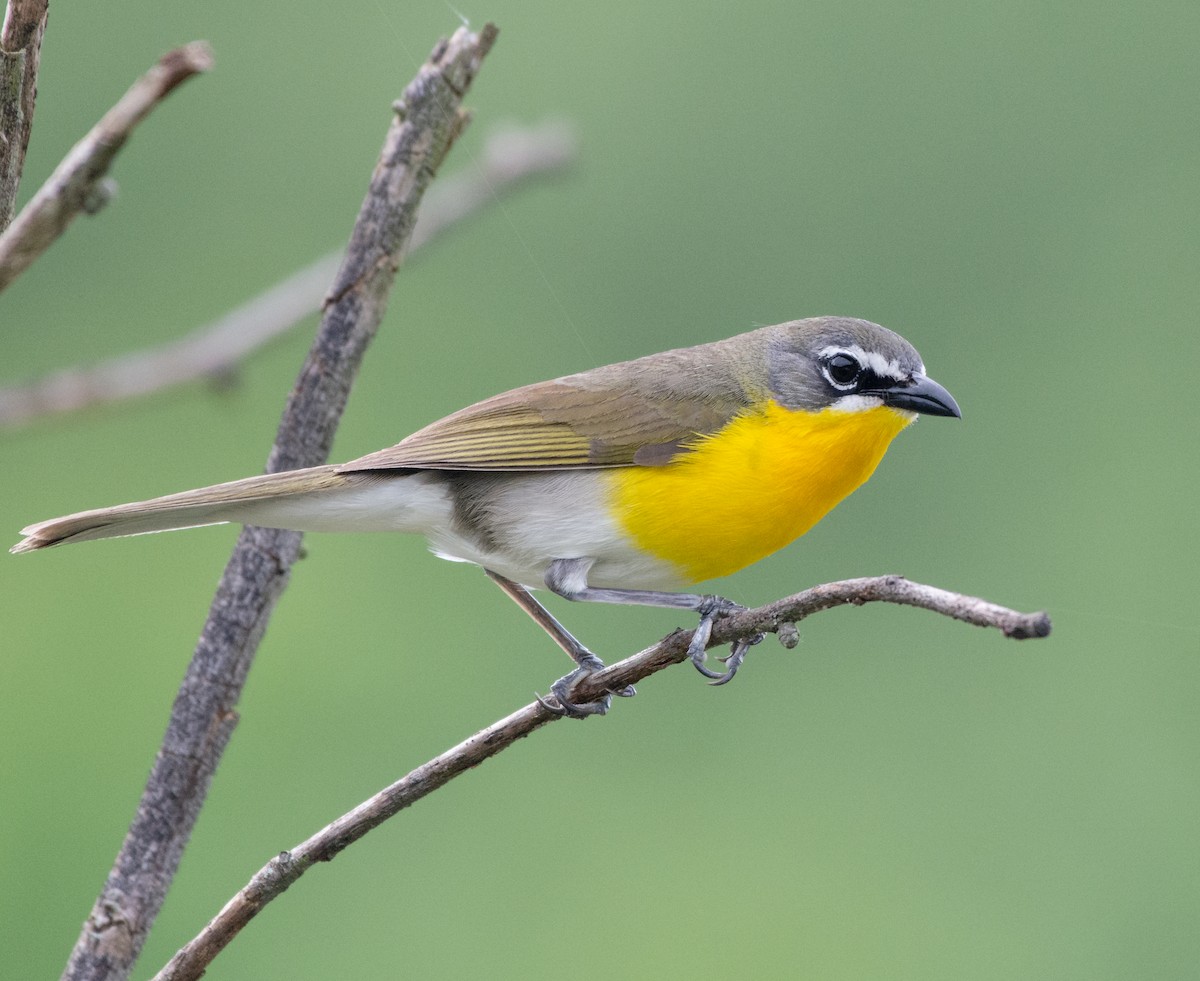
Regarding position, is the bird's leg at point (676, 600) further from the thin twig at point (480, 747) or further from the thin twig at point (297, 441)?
the thin twig at point (297, 441)

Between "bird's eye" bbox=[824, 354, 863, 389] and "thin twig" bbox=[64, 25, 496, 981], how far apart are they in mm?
1281

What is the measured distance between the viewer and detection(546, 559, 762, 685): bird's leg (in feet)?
10.4

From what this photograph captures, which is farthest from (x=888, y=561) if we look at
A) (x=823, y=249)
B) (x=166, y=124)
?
(x=166, y=124)

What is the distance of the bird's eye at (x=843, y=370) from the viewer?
426 centimetres

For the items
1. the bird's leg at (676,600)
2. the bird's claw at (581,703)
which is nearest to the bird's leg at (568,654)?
the bird's claw at (581,703)

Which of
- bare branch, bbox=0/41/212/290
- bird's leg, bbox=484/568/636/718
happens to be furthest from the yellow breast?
bare branch, bbox=0/41/212/290

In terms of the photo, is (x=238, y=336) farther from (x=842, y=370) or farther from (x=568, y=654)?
(x=842, y=370)

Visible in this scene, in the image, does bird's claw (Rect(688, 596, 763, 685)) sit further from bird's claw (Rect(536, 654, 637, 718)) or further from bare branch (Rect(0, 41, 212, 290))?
bare branch (Rect(0, 41, 212, 290))

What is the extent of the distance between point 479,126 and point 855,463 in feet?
22.9

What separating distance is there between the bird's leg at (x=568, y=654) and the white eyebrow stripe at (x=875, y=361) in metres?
1.15

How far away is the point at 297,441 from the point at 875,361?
1659 mm

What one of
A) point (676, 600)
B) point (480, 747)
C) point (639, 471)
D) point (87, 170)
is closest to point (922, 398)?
point (639, 471)

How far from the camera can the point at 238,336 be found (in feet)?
14.8

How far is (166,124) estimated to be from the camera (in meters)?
9.70
